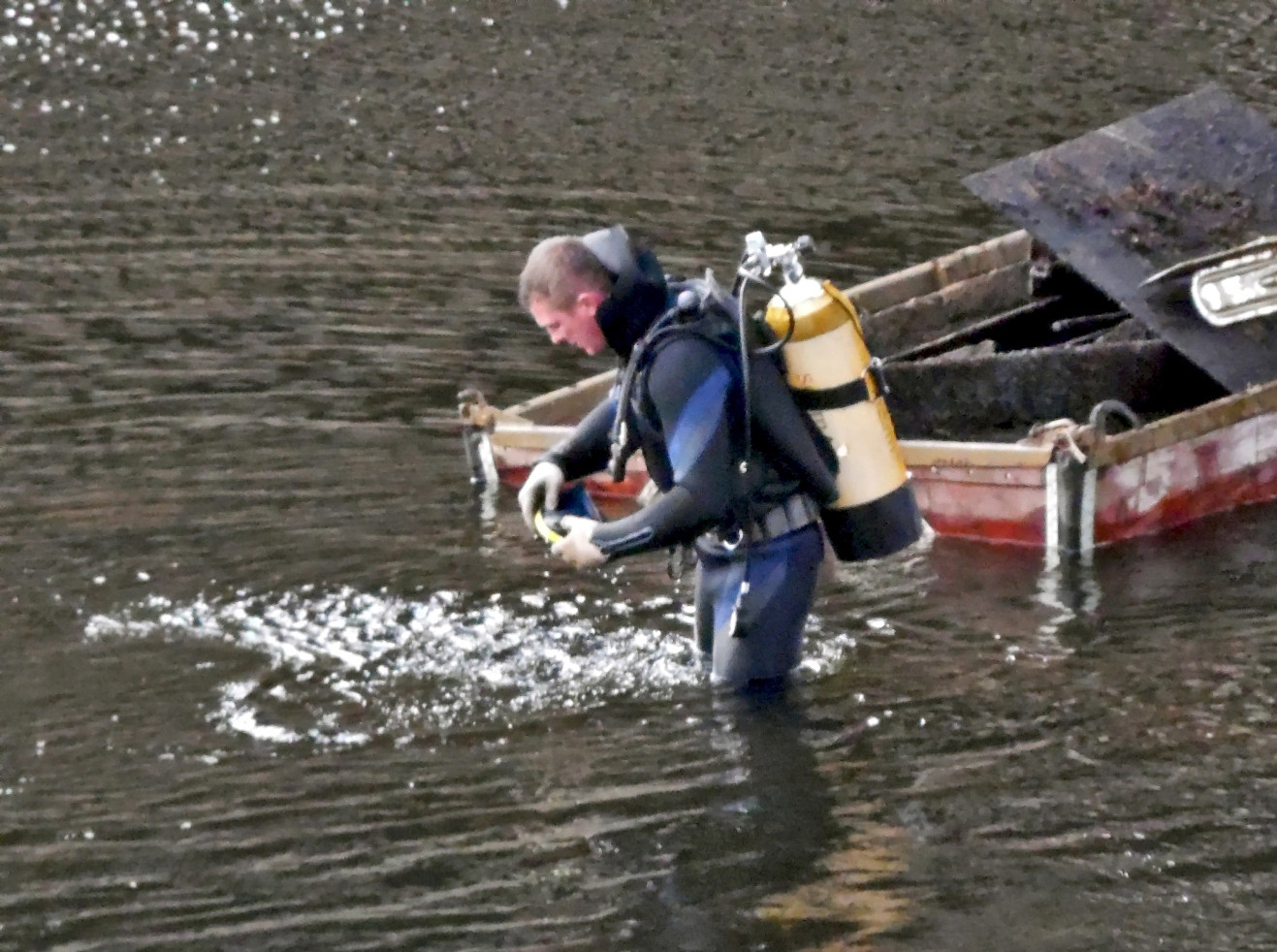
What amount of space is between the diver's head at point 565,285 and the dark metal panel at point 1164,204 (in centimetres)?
442

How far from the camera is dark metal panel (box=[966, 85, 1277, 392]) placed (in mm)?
9828

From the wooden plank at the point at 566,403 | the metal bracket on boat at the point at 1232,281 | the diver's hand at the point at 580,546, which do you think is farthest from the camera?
the wooden plank at the point at 566,403

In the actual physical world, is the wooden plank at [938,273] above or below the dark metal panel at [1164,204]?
below

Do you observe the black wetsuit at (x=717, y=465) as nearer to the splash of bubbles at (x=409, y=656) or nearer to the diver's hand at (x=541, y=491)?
the diver's hand at (x=541, y=491)

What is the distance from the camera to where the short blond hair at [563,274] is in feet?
20.4

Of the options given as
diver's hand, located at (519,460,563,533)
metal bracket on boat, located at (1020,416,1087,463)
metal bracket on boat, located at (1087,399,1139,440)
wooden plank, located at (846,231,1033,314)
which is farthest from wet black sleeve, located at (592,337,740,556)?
wooden plank, located at (846,231,1033,314)

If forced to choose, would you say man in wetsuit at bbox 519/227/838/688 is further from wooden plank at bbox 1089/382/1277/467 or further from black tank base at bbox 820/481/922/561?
wooden plank at bbox 1089/382/1277/467

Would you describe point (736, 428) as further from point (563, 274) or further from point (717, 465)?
point (563, 274)

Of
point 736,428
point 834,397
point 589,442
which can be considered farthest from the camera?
point 589,442

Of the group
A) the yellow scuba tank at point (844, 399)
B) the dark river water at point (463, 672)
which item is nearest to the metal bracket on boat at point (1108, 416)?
the dark river water at point (463, 672)

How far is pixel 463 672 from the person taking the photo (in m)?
7.94

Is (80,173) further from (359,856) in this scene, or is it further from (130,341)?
(359,856)

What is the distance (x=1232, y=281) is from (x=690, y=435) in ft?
15.4

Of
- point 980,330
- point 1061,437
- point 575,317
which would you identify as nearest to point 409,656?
point 575,317
